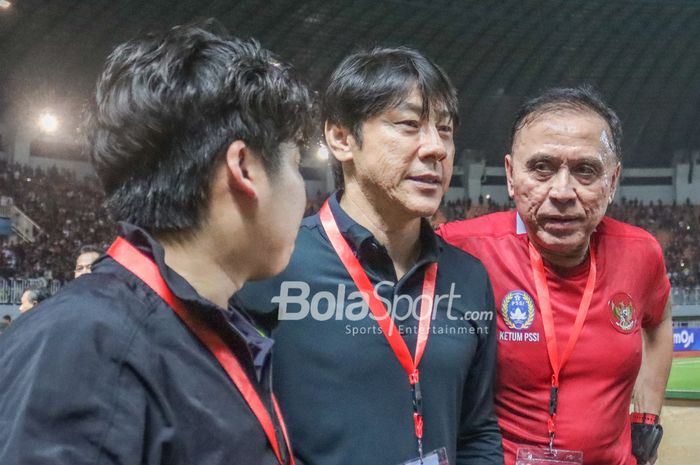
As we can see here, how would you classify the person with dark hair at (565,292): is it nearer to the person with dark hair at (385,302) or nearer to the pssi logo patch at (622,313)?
the pssi logo patch at (622,313)

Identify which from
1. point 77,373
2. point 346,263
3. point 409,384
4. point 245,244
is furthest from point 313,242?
point 77,373

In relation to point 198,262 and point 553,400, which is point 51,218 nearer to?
point 553,400

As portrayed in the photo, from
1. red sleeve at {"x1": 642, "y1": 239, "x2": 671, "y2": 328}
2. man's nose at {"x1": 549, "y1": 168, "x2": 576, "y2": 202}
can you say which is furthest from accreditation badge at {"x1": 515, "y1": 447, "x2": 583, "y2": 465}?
man's nose at {"x1": 549, "y1": 168, "x2": 576, "y2": 202}

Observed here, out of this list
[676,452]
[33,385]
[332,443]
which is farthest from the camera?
[676,452]

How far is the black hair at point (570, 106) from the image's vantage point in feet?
6.32

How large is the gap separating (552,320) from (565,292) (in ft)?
0.36

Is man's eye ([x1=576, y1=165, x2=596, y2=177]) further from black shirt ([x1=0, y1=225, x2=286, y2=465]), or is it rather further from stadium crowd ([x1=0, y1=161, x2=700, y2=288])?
stadium crowd ([x1=0, y1=161, x2=700, y2=288])

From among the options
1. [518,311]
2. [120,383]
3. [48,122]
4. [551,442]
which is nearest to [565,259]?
[518,311]

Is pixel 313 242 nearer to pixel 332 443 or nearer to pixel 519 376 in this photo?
pixel 332 443

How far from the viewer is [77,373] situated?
30.2 inches

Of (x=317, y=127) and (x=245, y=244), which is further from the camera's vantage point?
(x=317, y=127)

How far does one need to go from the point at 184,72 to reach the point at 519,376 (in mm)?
1332

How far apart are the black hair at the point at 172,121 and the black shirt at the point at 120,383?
0.07 meters

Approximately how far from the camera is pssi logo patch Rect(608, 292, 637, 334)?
6.34ft
